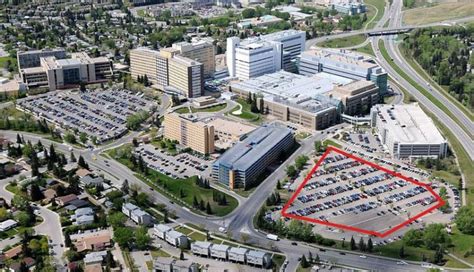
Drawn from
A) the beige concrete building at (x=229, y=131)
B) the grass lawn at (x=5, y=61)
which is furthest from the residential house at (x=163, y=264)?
the grass lawn at (x=5, y=61)

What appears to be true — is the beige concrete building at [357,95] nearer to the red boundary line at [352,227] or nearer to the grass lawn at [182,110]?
the red boundary line at [352,227]

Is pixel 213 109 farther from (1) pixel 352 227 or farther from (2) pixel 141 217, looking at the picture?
(1) pixel 352 227

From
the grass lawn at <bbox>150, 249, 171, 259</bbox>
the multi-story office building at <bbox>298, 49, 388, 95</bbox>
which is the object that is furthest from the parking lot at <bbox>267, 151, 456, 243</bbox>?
the multi-story office building at <bbox>298, 49, 388, 95</bbox>

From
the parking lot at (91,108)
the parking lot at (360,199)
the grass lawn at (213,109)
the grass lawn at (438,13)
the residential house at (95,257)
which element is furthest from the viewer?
the grass lawn at (438,13)

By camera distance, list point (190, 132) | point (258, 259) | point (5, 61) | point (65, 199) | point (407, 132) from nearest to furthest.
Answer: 1. point (258, 259)
2. point (65, 199)
3. point (190, 132)
4. point (407, 132)
5. point (5, 61)

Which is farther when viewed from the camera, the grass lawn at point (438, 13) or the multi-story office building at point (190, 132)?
the grass lawn at point (438, 13)

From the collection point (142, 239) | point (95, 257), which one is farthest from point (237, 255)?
point (95, 257)

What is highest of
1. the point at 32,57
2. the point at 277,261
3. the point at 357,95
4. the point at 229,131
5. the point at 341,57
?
the point at 341,57
